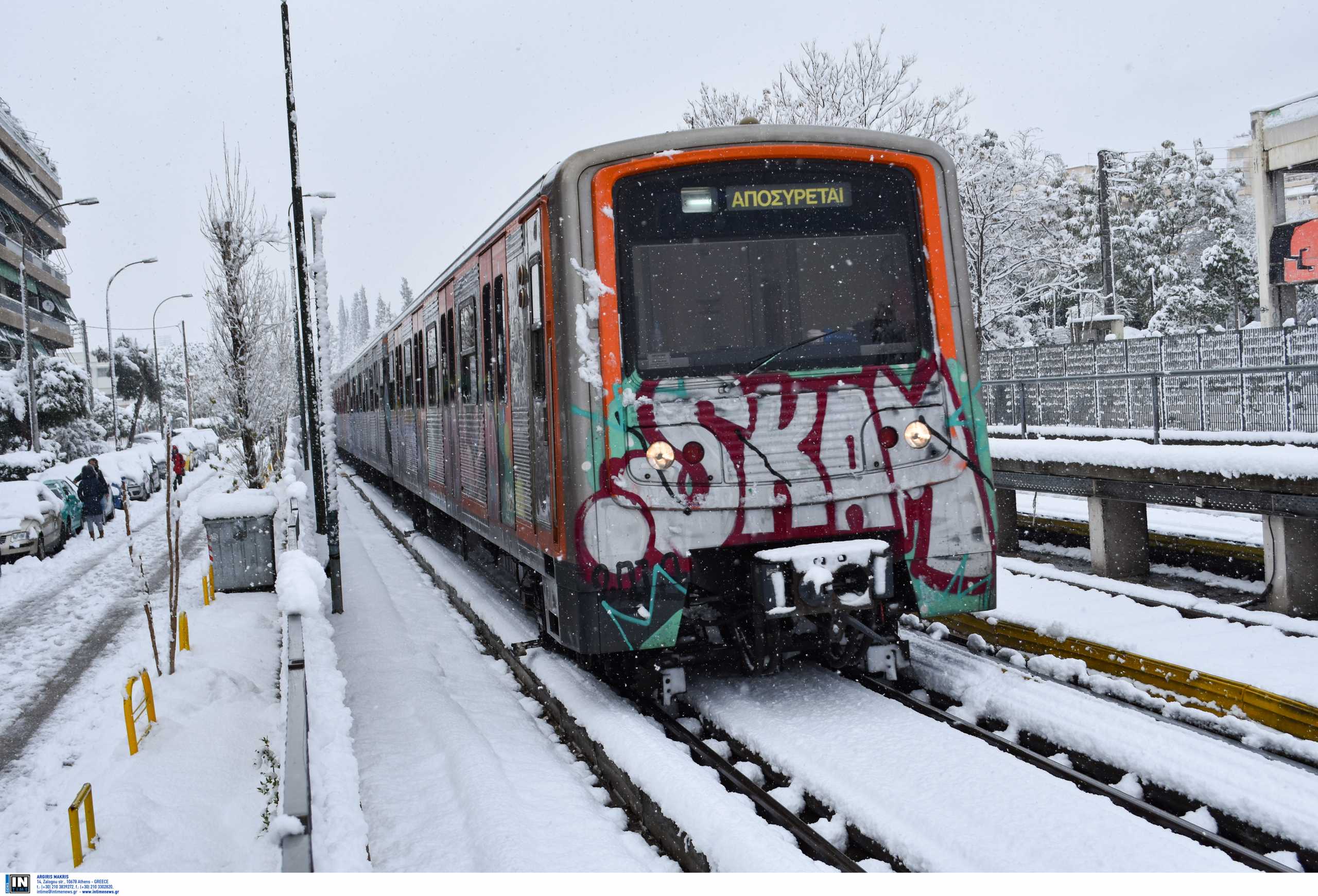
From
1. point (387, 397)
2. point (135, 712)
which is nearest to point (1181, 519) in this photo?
point (387, 397)

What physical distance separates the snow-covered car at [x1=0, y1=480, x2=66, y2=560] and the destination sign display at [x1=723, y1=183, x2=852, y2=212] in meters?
16.5

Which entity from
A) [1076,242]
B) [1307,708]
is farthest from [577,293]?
[1076,242]

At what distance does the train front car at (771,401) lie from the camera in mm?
6367

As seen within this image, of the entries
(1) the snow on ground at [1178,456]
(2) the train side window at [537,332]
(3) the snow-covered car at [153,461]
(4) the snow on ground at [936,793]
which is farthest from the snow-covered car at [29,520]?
(4) the snow on ground at [936,793]

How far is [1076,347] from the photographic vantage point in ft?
Answer: 61.8

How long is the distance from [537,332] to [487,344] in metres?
2.14

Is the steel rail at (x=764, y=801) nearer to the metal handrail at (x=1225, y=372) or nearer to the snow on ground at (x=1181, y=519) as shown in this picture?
the snow on ground at (x=1181, y=519)

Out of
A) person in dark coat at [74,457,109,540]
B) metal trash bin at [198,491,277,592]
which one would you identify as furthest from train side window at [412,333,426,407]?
person in dark coat at [74,457,109,540]

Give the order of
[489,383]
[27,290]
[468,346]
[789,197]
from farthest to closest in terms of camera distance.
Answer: [27,290] < [468,346] < [489,383] < [789,197]

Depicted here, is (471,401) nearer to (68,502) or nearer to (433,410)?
(433,410)

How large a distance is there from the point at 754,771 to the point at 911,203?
3485mm

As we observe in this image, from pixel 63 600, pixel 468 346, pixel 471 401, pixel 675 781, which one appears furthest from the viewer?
pixel 63 600

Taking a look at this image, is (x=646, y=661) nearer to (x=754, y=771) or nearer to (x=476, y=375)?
(x=754, y=771)

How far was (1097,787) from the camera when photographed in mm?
5168
